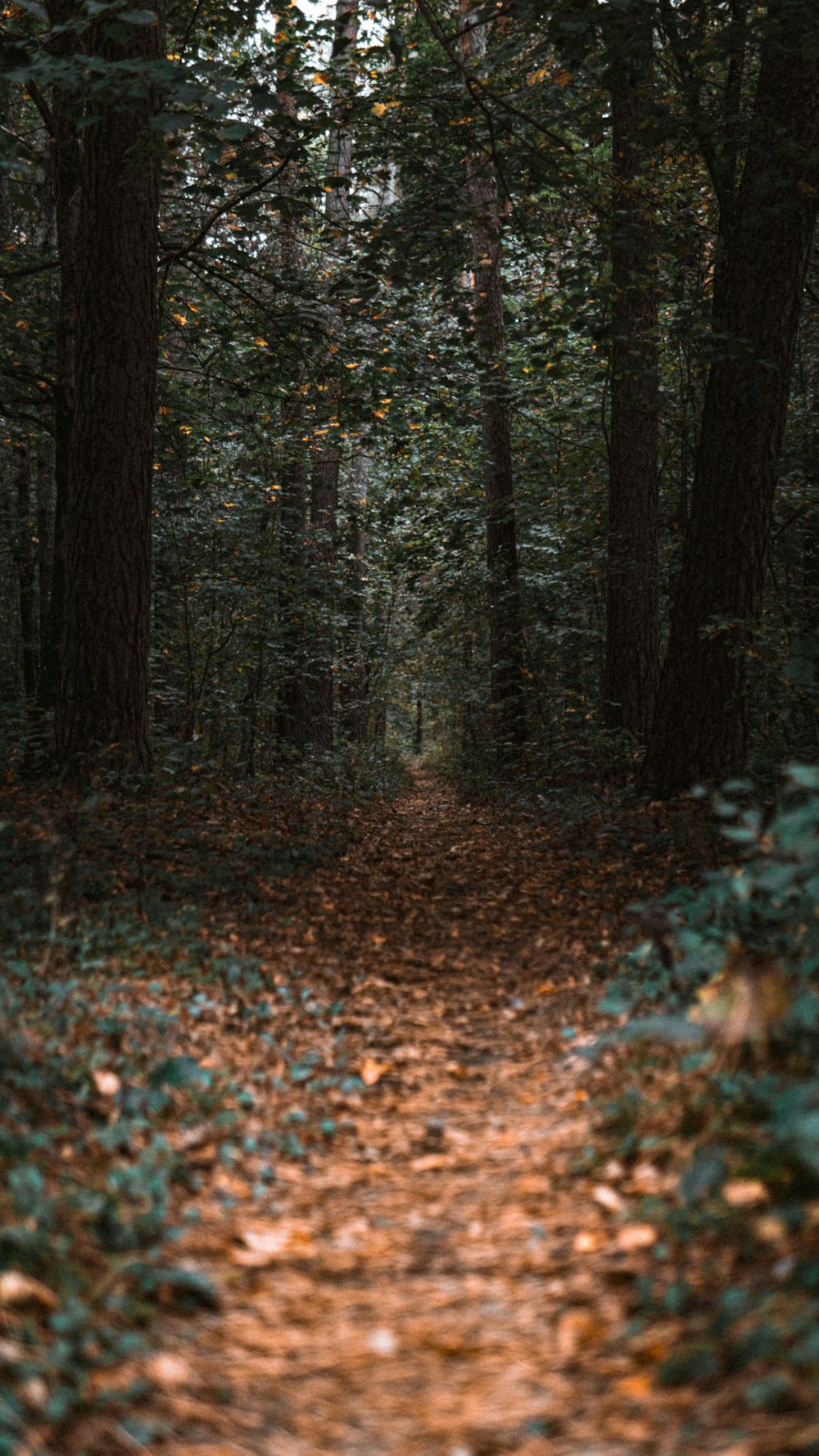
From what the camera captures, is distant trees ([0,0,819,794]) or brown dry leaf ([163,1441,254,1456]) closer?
brown dry leaf ([163,1441,254,1456])

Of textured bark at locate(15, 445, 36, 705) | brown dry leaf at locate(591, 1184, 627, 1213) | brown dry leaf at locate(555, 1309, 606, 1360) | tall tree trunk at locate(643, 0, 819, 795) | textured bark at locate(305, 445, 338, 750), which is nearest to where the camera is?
brown dry leaf at locate(555, 1309, 606, 1360)

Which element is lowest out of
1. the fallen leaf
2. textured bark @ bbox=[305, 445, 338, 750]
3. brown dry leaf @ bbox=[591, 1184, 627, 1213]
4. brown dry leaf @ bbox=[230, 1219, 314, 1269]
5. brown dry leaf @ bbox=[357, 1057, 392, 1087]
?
brown dry leaf @ bbox=[230, 1219, 314, 1269]

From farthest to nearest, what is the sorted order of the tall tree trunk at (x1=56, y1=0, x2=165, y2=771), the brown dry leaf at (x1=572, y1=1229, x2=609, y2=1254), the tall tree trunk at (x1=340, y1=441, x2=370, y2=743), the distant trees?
the tall tree trunk at (x1=340, y1=441, x2=370, y2=743) → the tall tree trunk at (x1=56, y1=0, x2=165, y2=771) → the distant trees → the brown dry leaf at (x1=572, y1=1229, x2=609, y2=1254)

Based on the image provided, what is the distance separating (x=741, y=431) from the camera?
7.72m

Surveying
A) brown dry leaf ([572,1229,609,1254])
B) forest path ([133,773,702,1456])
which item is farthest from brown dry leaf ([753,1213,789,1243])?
brown dry leaf ([572,1229,609,1254])

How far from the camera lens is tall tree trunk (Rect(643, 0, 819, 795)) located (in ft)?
24.1

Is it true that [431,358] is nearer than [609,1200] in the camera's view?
No

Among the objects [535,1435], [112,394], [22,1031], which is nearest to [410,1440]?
[535,1435]

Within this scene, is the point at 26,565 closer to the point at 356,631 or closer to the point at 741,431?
the point at 356,631

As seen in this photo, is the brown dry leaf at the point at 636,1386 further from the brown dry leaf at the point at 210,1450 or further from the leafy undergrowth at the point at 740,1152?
the brown dry leaf at the point at 210,1450

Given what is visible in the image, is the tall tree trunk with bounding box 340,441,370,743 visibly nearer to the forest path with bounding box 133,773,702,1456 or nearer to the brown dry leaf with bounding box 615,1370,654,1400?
the forest path with bounding box 133,773,702,1456

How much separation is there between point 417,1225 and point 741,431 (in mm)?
6310

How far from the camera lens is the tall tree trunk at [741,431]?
734 centimetres

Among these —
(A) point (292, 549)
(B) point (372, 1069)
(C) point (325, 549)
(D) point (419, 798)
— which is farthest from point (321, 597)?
(B) point (372, 1069)
